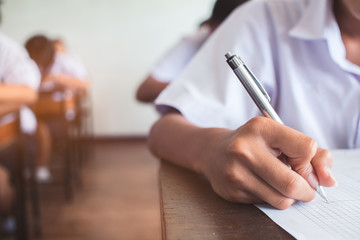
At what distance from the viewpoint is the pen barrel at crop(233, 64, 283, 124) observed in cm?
34

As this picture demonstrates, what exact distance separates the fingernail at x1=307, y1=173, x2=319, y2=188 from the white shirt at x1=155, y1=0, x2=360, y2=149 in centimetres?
22

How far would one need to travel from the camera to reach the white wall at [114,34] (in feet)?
13.5

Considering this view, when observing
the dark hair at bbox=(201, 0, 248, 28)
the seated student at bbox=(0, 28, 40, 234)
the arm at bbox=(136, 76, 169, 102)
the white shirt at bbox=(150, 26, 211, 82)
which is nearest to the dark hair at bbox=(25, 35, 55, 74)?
the seated student at bbox=(0, 28, 40, 234)

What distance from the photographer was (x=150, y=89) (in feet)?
4.52

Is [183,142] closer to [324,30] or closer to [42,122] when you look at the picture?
[324,30]

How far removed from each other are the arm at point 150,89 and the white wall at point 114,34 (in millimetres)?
2728

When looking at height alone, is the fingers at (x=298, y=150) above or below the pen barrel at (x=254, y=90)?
below

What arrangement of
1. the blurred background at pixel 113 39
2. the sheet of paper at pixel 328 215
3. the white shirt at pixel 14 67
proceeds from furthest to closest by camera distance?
the blurred background at pixel 113 39, the white shirt at pixel 14 67, the sheet of paper at pixel 328 215

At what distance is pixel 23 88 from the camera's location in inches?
67.9

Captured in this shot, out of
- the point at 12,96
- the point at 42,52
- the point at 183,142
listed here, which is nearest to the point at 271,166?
the point at 183,142

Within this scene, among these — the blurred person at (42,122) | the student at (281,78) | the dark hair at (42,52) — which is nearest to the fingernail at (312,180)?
the student at (281,78)

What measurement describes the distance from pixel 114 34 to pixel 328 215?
4.17 metres

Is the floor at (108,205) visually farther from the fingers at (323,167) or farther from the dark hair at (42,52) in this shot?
the fingers at (323,167)

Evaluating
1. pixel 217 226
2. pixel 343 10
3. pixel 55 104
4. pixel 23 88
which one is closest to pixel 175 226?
pixel 217 226
